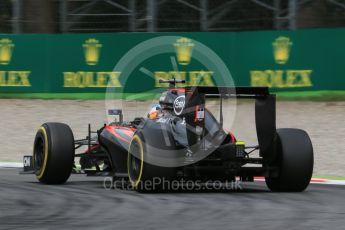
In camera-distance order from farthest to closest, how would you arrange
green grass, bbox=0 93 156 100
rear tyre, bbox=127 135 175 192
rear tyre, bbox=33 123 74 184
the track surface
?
green grass, bbox=0 93 156 100
rear tyre, bbox=33 123 74 184
rear tyre, bbox=127 135 175 192
the track surface

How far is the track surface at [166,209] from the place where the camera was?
28.5 ft

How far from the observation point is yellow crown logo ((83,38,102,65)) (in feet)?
75.3

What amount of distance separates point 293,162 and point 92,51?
12.3m

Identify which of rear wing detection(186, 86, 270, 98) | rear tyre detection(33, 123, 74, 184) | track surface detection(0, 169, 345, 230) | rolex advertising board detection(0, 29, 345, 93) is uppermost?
rolex advertising board detection(0, 29, 345, 93)

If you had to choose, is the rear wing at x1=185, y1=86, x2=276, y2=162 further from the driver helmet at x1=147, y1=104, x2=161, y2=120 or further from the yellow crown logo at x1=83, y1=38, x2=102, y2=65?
the yellow crown logo at x1=83, y1=38, x2=102, y2=65

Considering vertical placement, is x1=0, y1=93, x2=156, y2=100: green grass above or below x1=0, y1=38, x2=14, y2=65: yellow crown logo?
below

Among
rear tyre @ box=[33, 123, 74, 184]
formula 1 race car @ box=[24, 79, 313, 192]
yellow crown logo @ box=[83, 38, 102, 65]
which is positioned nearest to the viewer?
formula 1 race car @ box=[24, 79, 313, 192]

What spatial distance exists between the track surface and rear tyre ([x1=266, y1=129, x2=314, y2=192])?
0.68ft

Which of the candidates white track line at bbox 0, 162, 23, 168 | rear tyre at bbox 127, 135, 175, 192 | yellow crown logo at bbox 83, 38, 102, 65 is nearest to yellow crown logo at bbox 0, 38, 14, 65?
yellow crown logo at bbox 83, 38, 102, 65

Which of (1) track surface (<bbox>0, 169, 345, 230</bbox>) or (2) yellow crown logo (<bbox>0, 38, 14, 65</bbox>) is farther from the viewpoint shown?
(2) yellow crown logo (<bbox>0, 38, 14, 65</bbox>)

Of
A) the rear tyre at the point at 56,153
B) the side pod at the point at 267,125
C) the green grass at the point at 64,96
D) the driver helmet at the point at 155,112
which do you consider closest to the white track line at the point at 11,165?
the rear tyre at the point at 56,153

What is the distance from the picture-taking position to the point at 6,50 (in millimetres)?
23375

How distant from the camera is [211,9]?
1040 inches

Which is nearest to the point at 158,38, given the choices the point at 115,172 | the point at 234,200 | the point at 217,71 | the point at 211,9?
the point at 217,71
